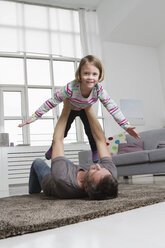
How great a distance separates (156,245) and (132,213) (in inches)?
19.3

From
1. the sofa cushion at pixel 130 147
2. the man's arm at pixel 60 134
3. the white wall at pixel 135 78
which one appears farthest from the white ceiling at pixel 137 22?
the man's arm at pixel 60 134

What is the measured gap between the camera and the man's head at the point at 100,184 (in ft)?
5.14

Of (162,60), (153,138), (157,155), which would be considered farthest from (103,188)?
(162,60)

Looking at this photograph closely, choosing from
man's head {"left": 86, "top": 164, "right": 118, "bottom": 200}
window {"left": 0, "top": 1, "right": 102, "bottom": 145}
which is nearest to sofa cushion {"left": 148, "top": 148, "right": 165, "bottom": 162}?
man's head {"left": 86, "top": 164, "right": 118, "bottom": 200}

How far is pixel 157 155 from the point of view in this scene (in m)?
3.38

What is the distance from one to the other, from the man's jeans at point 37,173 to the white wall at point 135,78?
145 inches

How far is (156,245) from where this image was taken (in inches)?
28.9

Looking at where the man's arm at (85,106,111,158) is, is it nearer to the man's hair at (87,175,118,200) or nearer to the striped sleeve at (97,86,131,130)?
the striped sleeve at (97,86,131,130)

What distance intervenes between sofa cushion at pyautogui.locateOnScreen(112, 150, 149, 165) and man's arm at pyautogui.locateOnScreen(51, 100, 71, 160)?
1.72 meters

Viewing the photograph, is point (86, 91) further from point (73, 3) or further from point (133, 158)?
point (73, 3)

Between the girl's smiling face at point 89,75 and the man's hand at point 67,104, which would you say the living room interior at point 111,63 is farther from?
the girl's smiling face at point 89,75

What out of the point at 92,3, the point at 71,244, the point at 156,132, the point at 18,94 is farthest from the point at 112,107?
the point at 92,3

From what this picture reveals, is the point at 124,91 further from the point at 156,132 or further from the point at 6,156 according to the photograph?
the point at 6,156

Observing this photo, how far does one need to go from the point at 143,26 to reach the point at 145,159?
3686 millimetres
